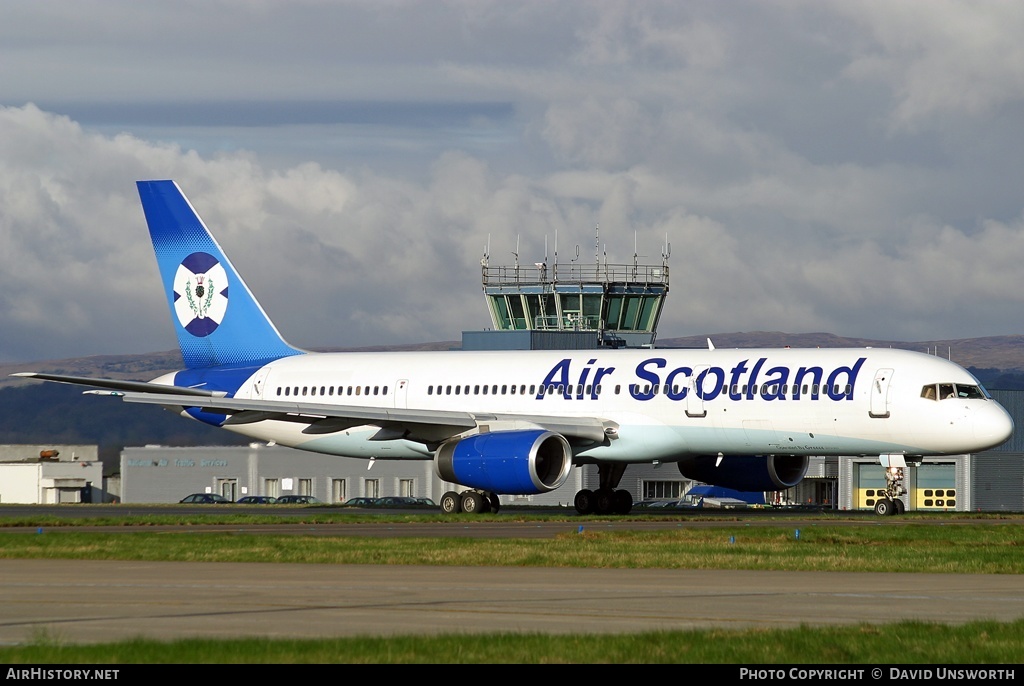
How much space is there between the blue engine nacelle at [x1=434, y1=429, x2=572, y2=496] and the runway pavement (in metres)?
16.8

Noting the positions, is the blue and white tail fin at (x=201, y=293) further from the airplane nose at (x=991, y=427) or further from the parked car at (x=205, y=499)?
the airplane nose at (x=991, y=427)

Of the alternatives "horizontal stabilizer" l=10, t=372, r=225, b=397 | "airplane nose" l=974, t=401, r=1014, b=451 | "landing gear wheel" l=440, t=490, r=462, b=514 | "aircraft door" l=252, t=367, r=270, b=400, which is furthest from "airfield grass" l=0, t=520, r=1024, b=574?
"aircraft door" l=252, t=367, r=270, b=400

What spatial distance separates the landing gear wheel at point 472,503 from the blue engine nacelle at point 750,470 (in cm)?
621

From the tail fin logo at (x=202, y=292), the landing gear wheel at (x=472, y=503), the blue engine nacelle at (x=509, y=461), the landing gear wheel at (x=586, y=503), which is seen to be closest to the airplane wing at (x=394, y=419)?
the blue engine nacelle at (x=509, y=461)

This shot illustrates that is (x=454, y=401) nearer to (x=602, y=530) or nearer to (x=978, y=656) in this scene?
(x=602, y=530)

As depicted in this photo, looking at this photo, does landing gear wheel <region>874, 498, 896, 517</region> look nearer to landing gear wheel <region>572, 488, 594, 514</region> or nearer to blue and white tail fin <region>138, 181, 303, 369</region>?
landing gear wheel <region>572, 488, 594, 514</region>

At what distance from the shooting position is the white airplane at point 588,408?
3903 cm

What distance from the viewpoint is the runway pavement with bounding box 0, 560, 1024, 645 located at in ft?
46.5

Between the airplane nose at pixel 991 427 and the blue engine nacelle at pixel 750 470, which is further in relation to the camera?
→ the blue engine nacelle at pixel 750 470

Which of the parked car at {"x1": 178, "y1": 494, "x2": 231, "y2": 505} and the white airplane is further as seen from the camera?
the parked car at {"x1": 178, "y1": 494, "x2": 231, "y2": 505}

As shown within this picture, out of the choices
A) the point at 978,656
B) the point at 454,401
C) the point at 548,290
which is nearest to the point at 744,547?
the point at 978,656

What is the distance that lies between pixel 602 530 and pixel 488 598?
15.7 metres

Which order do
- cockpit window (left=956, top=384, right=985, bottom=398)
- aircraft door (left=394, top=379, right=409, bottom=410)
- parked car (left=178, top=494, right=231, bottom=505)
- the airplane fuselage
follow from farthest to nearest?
parked car (left=178, top=494, right=231, bottom=505) → aircraft door (left=394, top=379, right=409, bottom=410) → cockpit window (left=956, top=384, right=985, bottom=398) → the airplane fuselage
